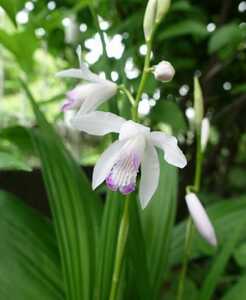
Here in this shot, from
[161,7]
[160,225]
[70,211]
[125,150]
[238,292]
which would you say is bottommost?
[238,292]

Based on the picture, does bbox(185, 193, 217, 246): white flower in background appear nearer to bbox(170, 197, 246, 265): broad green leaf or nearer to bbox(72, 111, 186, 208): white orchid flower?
bbox(72, 111, 186, 208): white orchid flower

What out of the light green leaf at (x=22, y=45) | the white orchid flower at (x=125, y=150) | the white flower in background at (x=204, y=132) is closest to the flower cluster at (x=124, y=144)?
the white orchid flower at (x=125, y=150)

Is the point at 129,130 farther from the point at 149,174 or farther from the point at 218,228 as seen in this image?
the point at 218,228

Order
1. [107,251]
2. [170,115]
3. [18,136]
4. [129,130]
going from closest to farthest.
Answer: [129,130] < [107,251] < [18,136] < [170,115]

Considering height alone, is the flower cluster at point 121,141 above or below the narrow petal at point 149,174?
above

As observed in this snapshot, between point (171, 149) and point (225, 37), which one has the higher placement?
point (225, 37)

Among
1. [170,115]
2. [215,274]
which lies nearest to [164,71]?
[215,274]

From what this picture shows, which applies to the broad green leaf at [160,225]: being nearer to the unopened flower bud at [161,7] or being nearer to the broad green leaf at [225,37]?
the broad green leaf at [225,37]
